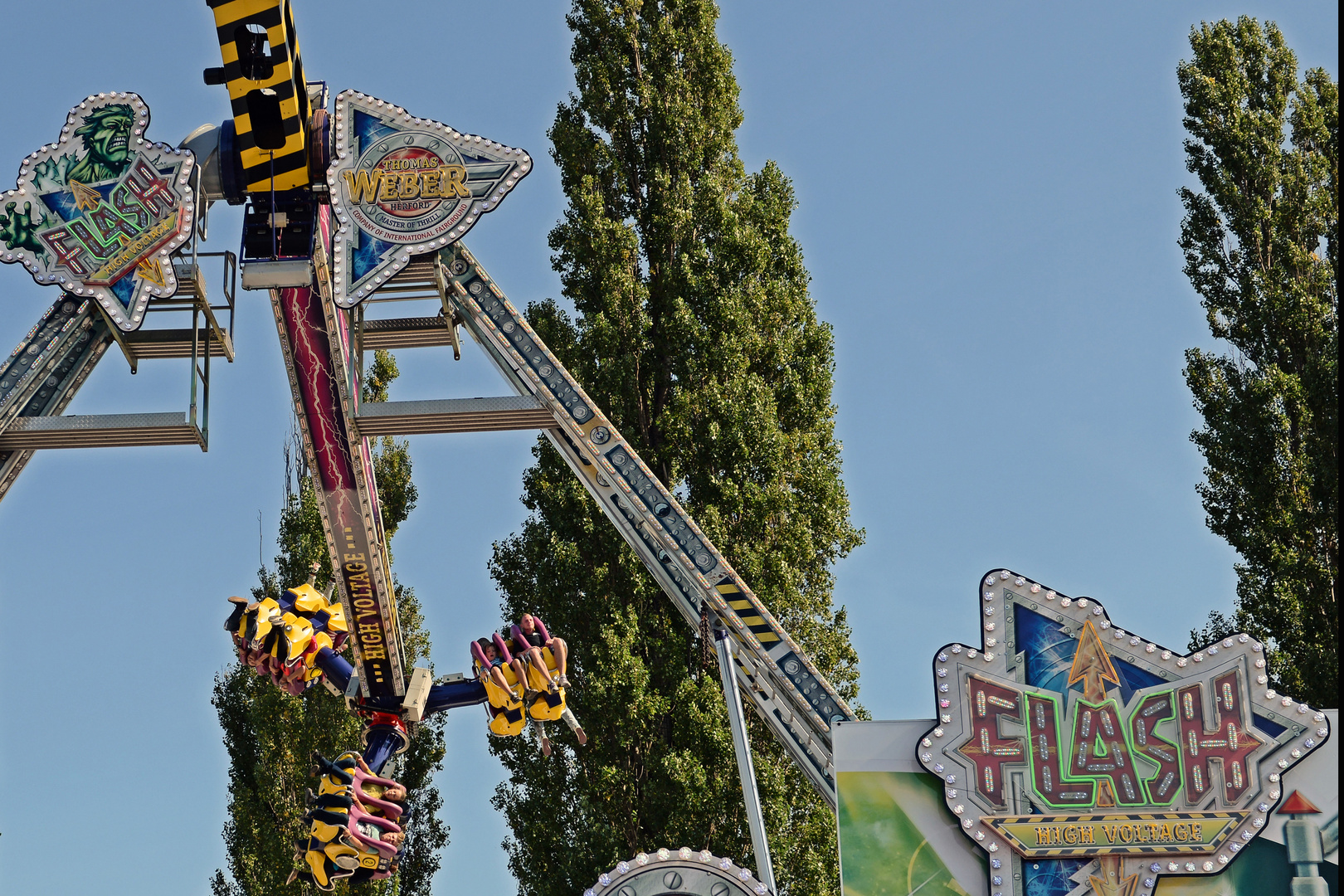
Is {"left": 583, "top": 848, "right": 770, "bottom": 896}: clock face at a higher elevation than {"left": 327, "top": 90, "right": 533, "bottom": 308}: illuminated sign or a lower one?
lower

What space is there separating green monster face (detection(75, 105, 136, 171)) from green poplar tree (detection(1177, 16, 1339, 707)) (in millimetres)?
11071

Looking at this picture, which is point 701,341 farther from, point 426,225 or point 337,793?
point 337,793

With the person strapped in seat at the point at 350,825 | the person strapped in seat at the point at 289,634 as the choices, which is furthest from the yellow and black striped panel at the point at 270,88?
the person strapped in seat at the point at 350,825

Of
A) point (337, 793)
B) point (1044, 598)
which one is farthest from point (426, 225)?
point (1044, 598)

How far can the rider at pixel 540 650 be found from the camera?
11969 mm

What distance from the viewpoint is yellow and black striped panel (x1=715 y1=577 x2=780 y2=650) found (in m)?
11.8

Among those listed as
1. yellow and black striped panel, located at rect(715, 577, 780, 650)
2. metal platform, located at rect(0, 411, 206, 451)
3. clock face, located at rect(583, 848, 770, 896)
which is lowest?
clock face, located at rect(583, 848, 770, 896)

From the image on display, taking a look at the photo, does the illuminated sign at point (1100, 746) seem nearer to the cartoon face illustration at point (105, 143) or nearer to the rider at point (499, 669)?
the rider at point (499, 669)

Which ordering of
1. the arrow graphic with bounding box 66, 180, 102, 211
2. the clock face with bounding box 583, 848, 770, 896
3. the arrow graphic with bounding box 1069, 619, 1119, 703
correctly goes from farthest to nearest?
the arrow graphic with bounding box 66, 180, 102, 211, the arrow graphic with bounding box 1069, 619, 1119, 703, the clock face with bounding box 583, 848, 770, 896

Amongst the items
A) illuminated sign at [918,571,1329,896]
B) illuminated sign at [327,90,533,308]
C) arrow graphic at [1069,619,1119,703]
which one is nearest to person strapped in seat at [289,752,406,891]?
illuminated sign at [327,90,533,308]

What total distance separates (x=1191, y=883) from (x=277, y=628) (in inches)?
274

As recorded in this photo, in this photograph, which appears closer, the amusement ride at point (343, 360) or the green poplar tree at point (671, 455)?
the amusement ride at point (343, 360)

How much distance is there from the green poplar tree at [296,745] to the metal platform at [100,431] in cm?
636

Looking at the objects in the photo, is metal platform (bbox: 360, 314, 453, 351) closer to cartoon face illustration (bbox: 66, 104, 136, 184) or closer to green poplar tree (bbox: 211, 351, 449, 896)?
cartoon face illustration (bbox: 66, 104, 136, 184)
